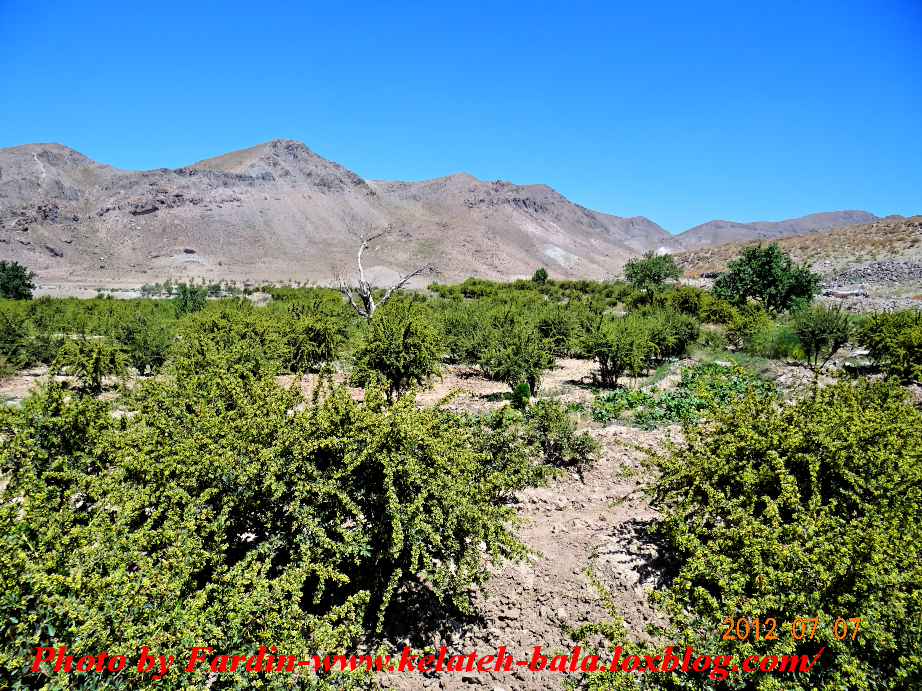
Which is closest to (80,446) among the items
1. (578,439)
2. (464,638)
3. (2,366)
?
(464,638)

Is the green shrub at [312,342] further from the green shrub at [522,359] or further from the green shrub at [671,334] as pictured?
the green shrub at [671,334]

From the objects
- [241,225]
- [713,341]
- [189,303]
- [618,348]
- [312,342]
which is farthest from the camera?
[241,225]

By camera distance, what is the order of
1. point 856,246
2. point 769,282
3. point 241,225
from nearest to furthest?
point 769,282 < point 856,246 < point 241,225

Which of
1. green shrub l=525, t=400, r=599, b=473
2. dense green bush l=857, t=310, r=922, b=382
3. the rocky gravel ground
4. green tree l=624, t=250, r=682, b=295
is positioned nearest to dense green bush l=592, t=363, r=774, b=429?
green shrub l=525, t=400, r=599, b=473

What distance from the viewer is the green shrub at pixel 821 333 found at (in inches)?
732

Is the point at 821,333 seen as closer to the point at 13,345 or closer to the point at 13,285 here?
the point at 13,345

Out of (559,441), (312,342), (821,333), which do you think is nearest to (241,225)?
(312,342)

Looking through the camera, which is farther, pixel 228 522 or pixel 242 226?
pixel 242 226

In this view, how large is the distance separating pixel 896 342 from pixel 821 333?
429cm

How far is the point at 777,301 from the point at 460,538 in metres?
35.5

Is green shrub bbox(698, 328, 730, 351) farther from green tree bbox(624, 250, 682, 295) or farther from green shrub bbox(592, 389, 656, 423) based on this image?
green tree bbox(624, 250, 682, 295)

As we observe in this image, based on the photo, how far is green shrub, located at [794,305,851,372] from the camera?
18.6 m
